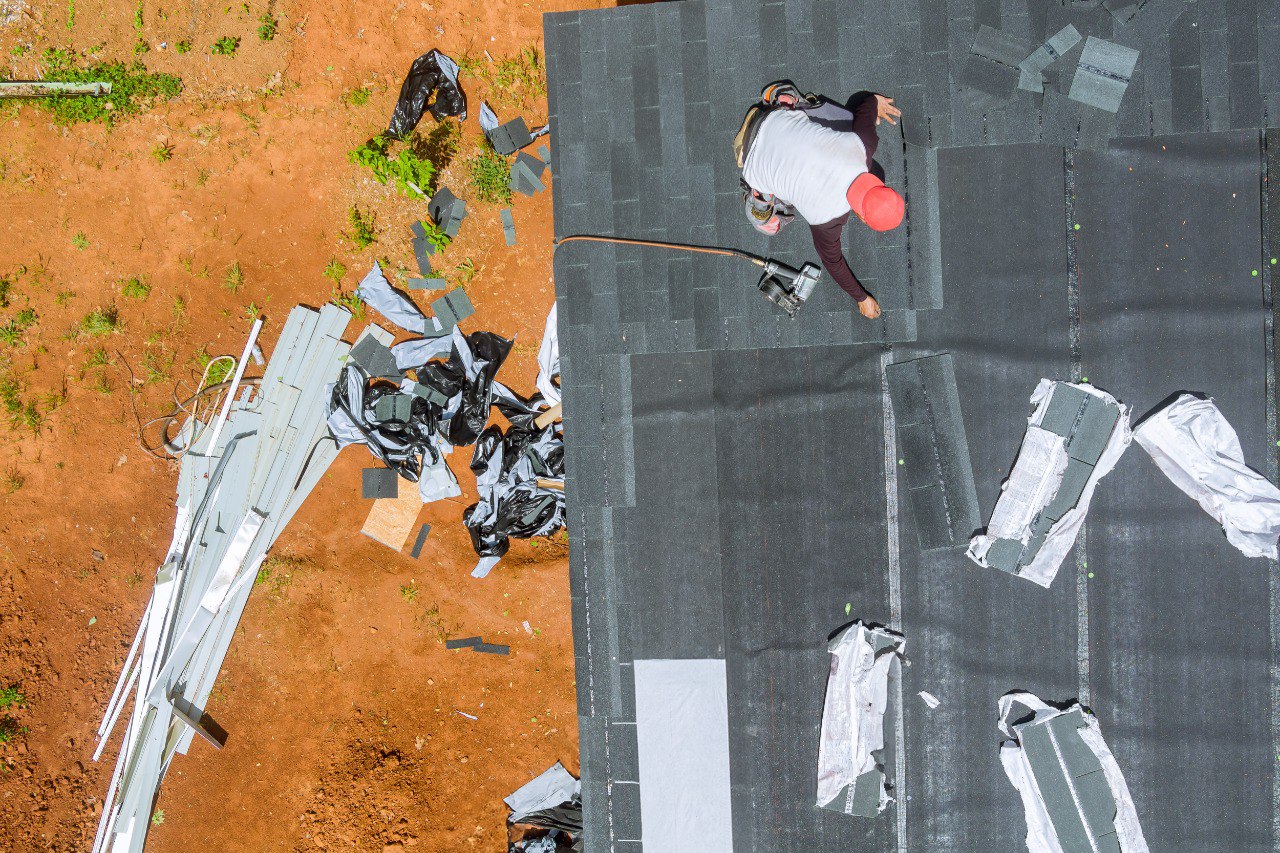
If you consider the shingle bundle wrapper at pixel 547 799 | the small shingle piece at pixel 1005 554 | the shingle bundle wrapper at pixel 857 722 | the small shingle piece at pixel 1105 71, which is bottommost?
the shingle bundle wrapper at pixel 547 799

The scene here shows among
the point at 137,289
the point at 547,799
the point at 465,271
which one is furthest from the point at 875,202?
the point at 137,289

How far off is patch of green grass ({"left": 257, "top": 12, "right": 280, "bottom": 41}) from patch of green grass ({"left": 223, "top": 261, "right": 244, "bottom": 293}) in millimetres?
2879

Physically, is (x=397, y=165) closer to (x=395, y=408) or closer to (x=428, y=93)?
(x=428, y=93)

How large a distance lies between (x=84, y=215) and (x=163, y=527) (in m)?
4.21

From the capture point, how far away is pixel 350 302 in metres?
9.66

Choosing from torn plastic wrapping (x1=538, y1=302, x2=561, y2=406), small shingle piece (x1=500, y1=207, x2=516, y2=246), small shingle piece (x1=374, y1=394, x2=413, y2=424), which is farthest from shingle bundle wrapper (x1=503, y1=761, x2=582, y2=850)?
small shingle piece (x1=500, y1=207, x2=516, y2=246)

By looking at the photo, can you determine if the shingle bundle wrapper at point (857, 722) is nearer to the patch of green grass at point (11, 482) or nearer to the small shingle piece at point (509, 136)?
the small shingle piece at point (509, 136)

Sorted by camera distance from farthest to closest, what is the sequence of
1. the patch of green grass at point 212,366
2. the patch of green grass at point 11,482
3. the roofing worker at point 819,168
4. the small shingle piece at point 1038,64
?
the patch of green grass at point 11,482, the patch of green grass at point 212,366, the small shingle piece at point 1038,64, the roofing worker at point 819,168

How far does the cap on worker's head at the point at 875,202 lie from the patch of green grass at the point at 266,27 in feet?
27.1

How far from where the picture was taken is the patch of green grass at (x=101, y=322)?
9.77 m

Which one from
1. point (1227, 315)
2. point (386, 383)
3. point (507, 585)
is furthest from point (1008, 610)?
point (386, 383)

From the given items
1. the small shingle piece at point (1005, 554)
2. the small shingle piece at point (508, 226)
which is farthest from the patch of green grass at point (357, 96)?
the small shingle piece at point (1005, 554)

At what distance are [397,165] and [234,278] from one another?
8.48 feet

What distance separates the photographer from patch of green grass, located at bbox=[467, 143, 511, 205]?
9.48 metres
